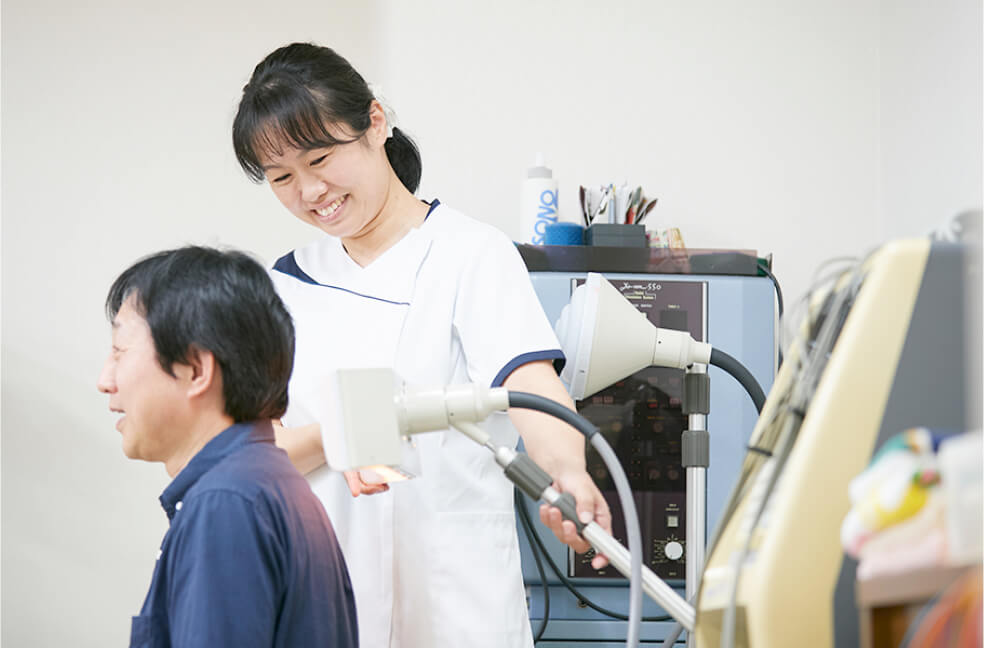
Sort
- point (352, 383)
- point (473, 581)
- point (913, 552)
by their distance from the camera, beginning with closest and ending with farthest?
point (913, 552) < point (352, 383) < point (473, 581)

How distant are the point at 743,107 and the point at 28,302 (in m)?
1.95

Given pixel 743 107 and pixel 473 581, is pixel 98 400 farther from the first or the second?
pixel 743 107

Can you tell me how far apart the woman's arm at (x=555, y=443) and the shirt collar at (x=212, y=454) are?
0.37 meters

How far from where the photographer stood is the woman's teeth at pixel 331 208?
154 centimetres

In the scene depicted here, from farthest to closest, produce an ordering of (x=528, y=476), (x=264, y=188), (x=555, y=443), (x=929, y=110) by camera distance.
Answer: (x=264, y=188) → (x=929, y=110) → (x=555, y=443) → (x=528, y=476)

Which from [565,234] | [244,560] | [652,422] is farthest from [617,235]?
[244,560]

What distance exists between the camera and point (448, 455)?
148cm

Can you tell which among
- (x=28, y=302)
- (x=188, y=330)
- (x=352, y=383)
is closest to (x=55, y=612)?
(x=28, y=302)

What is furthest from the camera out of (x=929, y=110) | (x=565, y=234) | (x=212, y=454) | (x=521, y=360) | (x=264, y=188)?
(x=264, y=188)

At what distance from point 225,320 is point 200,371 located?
0.07 metres

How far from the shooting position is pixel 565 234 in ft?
6.70

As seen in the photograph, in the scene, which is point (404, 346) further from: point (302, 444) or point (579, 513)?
point (579, 513)

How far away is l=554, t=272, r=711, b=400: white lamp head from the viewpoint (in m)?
1.43

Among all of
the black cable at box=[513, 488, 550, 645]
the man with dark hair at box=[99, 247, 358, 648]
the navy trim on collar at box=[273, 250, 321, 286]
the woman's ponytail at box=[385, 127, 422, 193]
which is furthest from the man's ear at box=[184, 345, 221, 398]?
the black cable at box=[513, 488, 550, 645]
